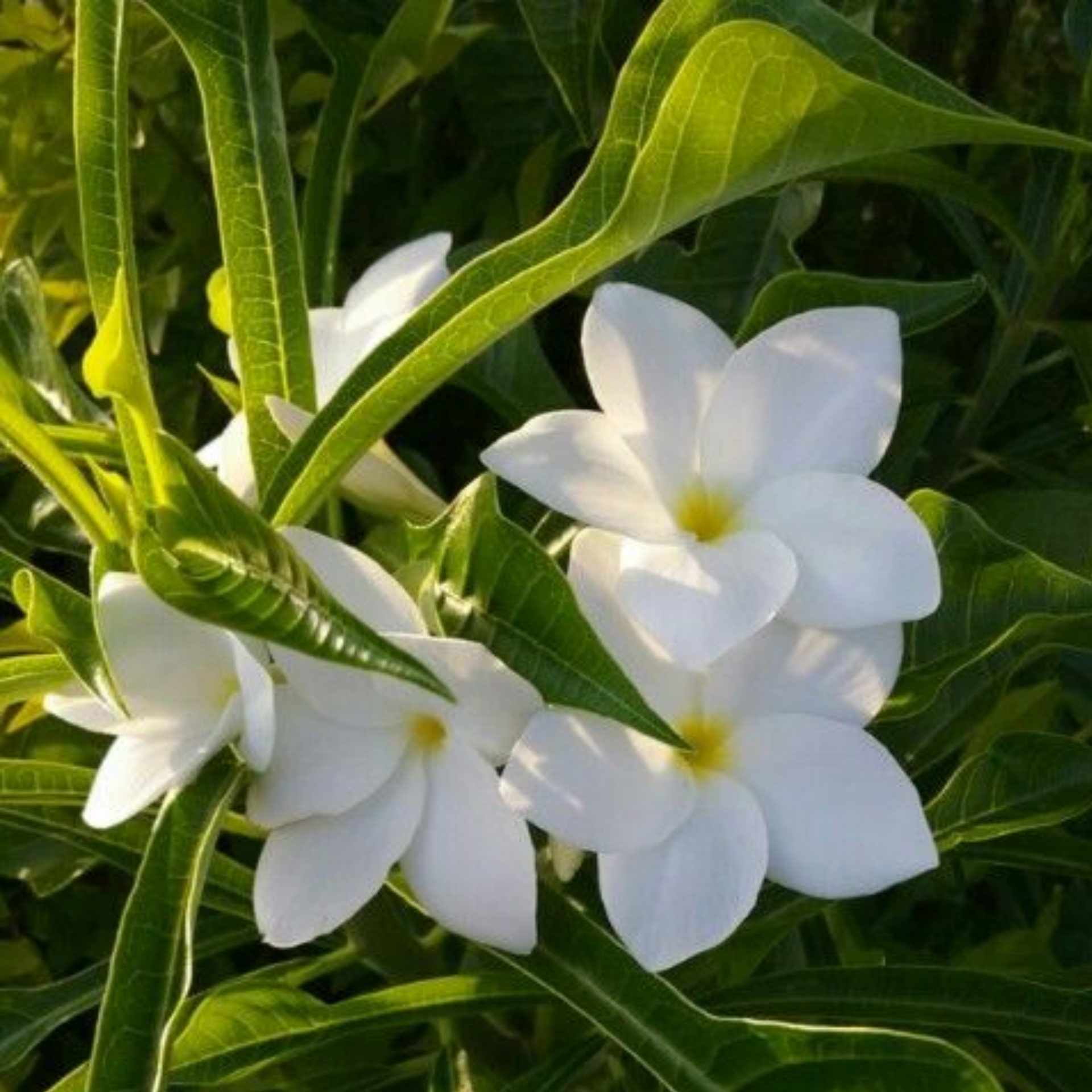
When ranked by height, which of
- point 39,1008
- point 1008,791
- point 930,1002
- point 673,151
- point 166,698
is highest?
point 673,151

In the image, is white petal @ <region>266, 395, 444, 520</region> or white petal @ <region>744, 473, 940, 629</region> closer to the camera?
white petal @ <region>744, 473, 940, 629</region>

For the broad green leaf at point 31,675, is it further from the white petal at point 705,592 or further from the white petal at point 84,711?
the white petal at point 705,592

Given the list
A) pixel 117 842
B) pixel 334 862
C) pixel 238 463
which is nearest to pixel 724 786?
pixel 334 862

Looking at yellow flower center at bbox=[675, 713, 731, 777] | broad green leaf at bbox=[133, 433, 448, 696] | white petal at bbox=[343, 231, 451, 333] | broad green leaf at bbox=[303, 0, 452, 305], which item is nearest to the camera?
broad green leaf at bbox=[133, 433, 448, 696]

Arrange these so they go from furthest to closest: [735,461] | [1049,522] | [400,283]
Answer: [1049,522], [400,283], [735,461]

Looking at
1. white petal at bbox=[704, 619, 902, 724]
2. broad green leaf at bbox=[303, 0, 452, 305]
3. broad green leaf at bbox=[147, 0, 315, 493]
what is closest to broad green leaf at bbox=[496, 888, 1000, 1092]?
white petal at bbox=[704, 619, 902, 724]

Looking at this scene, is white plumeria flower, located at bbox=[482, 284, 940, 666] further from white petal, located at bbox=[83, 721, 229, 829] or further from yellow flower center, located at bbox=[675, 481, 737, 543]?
white petal, located at bbox=[83, 721, 229, 829]

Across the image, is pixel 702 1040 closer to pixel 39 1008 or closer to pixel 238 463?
pixel 238 463
